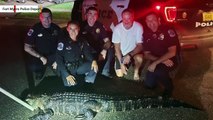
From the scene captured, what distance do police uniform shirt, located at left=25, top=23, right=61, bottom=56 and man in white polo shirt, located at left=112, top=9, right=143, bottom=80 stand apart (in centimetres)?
101

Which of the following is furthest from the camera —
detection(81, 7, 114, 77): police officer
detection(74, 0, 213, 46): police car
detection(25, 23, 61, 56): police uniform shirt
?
detection(74, 0, 213, 46): police car

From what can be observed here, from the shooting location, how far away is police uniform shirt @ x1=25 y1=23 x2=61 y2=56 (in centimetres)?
575

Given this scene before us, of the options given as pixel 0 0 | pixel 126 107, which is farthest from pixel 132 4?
pixel 0 0

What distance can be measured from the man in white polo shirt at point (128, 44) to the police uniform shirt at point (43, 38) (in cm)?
101

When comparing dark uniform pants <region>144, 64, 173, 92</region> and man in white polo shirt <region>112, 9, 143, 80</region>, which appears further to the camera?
man in white polo shirt <region>112, 9, 143, 80</region>

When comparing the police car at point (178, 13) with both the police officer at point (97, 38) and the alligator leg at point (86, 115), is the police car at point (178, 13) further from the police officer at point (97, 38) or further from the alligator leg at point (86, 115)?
the alligator leg at point (86, 115)

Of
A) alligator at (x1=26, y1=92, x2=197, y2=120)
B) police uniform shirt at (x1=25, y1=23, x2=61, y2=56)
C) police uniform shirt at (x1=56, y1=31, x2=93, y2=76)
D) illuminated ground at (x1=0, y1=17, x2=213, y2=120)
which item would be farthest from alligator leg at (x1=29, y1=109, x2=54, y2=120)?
police uniform shirt at (x1=25, y1=23, x2=61, y2=56)

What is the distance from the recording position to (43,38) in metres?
5.76

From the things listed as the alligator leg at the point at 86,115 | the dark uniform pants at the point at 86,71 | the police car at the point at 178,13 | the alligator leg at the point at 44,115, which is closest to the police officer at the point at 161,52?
the police car at the point at 178,13

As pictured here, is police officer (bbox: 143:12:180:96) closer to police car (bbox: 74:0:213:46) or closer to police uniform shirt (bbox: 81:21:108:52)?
police car (bbox: 74:0:213:46)

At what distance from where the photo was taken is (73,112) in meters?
4.51

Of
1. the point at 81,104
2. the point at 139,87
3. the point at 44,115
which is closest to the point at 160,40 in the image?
the point at 139,87

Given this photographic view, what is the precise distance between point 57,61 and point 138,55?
1289 mm

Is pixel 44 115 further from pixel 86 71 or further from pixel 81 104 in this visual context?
pixel 86 71
